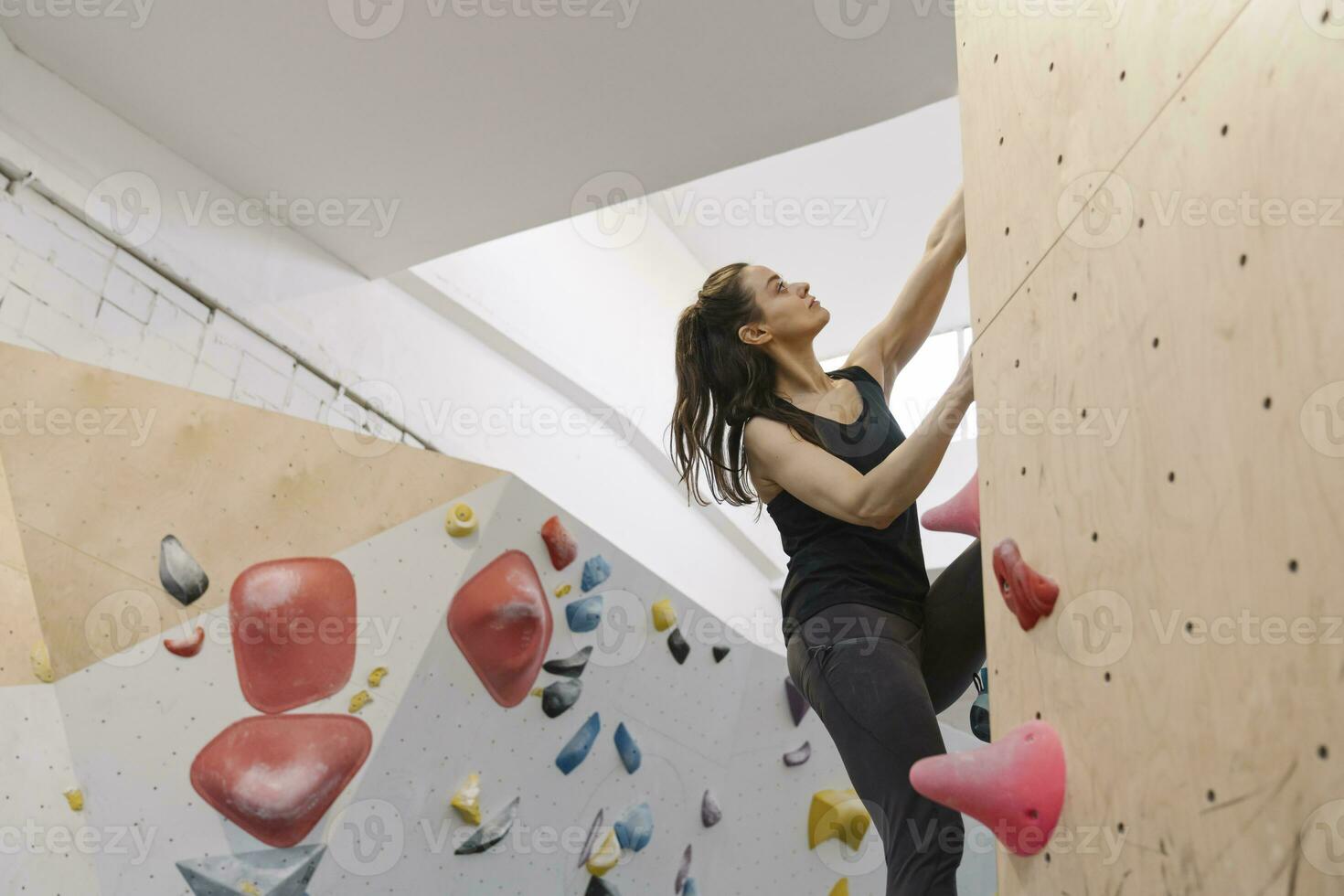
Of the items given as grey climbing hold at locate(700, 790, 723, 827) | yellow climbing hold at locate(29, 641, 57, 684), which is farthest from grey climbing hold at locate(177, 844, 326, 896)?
grey climbing hold at locate(700, 790, 723, 827)

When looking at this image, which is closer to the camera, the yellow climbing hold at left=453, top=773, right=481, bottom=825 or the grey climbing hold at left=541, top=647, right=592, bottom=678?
the yellow climbing hold at left=453, top=773, right=481, bottom=825

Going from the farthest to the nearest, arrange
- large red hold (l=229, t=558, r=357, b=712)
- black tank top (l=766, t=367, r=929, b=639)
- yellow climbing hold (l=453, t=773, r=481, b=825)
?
yellow climbing hold (l=453, t=773, r=481, b=825), large red hold (l=229, t=558, r=357, b=712), black tank top (l=766, t=367, r=929, b=639)

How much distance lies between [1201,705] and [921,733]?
2.26 ft

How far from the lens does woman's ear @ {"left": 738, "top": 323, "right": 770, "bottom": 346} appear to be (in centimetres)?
187

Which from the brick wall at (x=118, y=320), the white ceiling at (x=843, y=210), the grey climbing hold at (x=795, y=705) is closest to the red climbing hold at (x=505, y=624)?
the brick wall at (x=118, y=320)

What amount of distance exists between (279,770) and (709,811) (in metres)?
1.34

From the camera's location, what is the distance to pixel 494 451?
3.60 meters

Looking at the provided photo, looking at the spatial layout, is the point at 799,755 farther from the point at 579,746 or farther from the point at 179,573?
the point at 179,573

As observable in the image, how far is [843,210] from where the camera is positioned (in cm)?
498

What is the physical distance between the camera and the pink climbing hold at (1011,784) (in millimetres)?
1011

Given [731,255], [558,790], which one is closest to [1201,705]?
[558,790]

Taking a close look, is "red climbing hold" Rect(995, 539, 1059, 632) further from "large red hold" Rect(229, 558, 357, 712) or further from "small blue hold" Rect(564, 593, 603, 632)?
"small blue hold" Rect(564, 593, 603, 632)

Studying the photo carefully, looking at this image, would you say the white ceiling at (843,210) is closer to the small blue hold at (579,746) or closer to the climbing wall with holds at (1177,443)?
the small blue hold at (579,746)

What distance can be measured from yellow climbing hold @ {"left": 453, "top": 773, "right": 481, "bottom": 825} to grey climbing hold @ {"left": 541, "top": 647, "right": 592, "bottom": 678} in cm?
34
